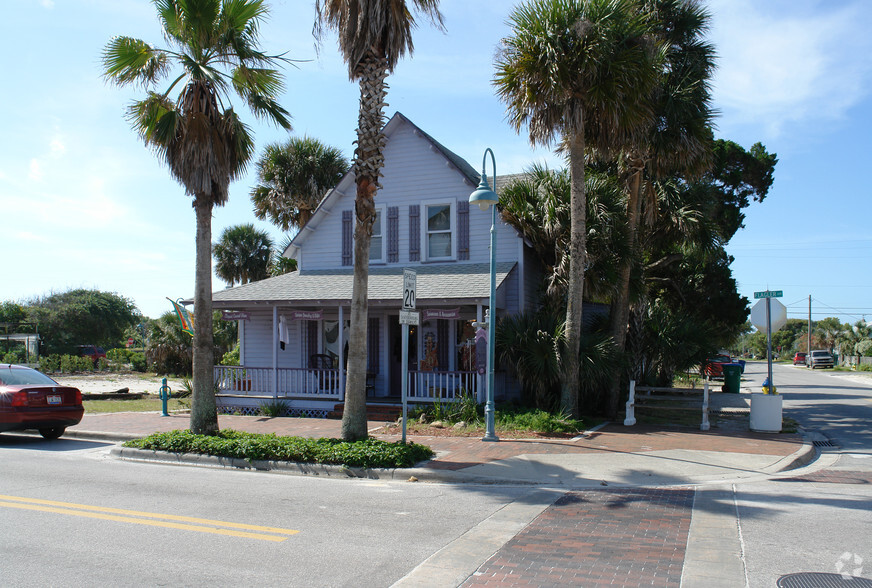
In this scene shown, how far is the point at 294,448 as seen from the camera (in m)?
10.5

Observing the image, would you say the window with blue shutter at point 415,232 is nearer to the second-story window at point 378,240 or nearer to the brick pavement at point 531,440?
the second-story window at point 378,240

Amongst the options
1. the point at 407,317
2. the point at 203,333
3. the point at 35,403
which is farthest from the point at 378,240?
A: the point at 35,403

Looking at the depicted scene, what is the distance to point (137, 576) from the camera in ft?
17.5

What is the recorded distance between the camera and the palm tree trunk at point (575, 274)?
46.3 ft

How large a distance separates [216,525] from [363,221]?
567 centimetres

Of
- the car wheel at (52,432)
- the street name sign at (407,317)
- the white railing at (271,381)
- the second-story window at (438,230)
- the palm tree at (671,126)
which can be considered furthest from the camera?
the second-story window at (438,230)

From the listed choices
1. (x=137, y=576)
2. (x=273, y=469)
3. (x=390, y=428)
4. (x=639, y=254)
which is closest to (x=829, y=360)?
(x=639, y=254)

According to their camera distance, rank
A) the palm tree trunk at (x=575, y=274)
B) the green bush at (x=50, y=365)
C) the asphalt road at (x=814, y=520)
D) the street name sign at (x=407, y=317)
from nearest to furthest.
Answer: the asphalt road at (x=814, y=520) → the street name sign at (x=407, y=317) → the palm tree trunk at (x=575, y=274) → the green bush at (x=50, y=365)

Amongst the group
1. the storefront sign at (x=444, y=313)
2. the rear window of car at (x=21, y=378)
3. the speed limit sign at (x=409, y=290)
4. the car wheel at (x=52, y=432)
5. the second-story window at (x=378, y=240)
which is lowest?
the car wheel at (x=52, y=432)

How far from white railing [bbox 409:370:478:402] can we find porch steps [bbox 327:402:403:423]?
493mm

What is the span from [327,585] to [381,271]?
557 inches

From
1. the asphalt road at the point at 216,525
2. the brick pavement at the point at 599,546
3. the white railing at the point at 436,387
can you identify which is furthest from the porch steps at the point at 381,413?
the brick pavement at the point at 599,546

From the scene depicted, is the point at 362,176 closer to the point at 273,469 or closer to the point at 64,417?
the point at 273,469

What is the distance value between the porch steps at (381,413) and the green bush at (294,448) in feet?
15.7
